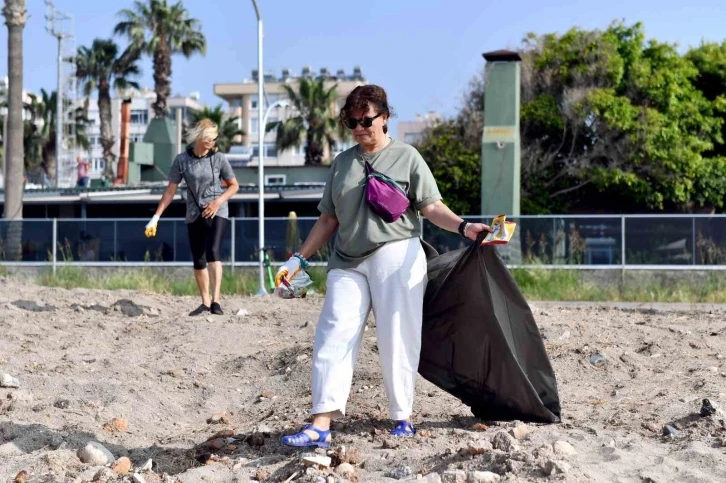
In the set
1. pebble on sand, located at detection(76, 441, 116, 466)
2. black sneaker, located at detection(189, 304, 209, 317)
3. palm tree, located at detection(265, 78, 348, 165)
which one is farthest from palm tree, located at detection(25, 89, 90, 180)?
pebble on sand, located at detection(76, 441, 116, 466)

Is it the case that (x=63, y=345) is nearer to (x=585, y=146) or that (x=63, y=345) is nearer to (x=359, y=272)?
(x=359, y=272)

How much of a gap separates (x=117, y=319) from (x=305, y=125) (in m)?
39.1

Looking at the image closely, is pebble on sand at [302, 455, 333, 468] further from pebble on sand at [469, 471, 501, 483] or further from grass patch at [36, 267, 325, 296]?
grass patch at [36, 267, 325, 296]

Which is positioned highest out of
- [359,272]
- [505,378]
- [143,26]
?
[143,26]

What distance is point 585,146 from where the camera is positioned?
29547mm

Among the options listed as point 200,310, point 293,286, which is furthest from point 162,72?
point 293,286

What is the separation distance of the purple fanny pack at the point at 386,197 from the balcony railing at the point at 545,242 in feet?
37.3

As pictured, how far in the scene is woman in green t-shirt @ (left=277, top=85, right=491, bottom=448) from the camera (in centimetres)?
477

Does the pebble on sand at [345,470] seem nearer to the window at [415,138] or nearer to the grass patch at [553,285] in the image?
the grass patch at [553,285]

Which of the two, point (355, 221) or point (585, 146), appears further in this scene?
point (585, 146)

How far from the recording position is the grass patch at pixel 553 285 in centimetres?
1520

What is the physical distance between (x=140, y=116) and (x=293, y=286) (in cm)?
10361

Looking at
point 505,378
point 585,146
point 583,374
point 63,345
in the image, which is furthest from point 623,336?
point 585,146

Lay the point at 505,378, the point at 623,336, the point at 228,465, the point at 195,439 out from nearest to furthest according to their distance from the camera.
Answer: the point at 228,465 → the point at 505,378 → the point at 195,439 → the point at 623,336
